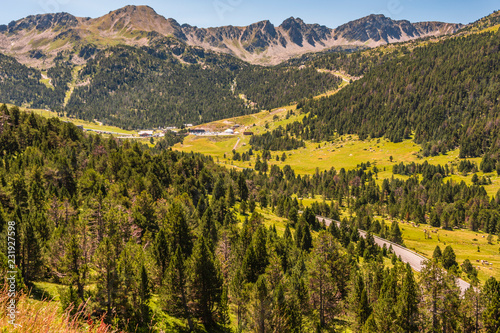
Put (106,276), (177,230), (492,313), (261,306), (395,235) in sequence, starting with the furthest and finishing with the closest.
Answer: (395,235) → (177,230) → (492,313) → (261,306) → (106,276)

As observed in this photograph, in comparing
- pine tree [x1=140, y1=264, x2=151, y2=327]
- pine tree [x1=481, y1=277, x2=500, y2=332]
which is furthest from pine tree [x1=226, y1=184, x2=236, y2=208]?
pine tree [x1=481, y1=277, x2=500, y2=332]

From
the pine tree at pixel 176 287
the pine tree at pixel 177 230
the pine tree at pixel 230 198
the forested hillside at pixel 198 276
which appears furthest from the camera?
the pine tree at pixel 230 198

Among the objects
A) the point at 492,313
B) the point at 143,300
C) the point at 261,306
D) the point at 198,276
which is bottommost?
the point at 492,313

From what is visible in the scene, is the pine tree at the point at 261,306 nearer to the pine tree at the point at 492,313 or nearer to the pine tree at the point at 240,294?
the pine tree at the point at 240,294

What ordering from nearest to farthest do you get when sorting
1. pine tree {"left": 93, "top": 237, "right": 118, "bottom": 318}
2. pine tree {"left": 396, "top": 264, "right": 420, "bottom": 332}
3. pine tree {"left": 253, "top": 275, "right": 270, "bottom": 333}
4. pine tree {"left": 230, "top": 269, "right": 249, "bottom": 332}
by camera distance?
pine tree {"left": 93, "top": 237, "right": 118, "bottom": 318} → pine tree {"left": 253, "top": 275, "right": 270, "bottom": 333} → pine tree {"left": 396, "top": 264, "right": 420, "bottom": 332} → pine tree {"left": 230, "top": 269, "right": 249, "bottom": 332}

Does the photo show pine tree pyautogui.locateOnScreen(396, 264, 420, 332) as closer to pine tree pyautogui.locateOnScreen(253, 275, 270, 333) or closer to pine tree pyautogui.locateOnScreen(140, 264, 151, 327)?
pine tree pyautogui.locateOnScreen(253, 275, 270, 333)

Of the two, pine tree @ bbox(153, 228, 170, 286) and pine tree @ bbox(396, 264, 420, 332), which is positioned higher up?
pine tree @ bbox(153, 228, 170, 286)

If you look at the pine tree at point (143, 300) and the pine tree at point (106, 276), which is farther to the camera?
the pine tree at point (143, 300)

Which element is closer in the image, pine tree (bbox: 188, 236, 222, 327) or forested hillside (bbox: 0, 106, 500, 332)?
forested hillside (bbox: 0, 106, 500, 332)

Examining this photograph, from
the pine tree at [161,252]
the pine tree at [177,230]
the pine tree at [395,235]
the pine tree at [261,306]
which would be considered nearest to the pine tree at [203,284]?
the pine tree at [261,306]

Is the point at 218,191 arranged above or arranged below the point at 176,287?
below

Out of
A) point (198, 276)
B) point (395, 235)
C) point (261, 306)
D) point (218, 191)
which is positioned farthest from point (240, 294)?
point (395, 235)

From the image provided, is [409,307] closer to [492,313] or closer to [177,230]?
[492,313]

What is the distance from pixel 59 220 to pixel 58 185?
3593cm
